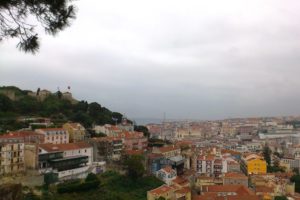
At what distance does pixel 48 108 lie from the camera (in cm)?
3766

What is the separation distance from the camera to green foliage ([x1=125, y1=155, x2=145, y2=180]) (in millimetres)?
25766

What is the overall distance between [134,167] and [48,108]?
14708 millimetres

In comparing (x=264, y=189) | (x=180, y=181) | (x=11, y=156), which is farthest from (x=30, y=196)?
(x=264, y=189)

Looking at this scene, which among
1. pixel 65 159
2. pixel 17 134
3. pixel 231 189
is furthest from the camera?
pixel 231 189

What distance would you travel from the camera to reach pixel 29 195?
19.3 meters

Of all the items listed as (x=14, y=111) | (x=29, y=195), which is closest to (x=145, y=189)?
(x=29, y=195)

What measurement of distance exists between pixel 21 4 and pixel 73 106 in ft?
114

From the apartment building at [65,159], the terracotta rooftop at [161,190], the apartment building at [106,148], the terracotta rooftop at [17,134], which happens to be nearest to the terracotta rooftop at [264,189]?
the terracotta rooftop at [161,190]

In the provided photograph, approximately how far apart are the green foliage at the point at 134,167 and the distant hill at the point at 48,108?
9225 millimetres

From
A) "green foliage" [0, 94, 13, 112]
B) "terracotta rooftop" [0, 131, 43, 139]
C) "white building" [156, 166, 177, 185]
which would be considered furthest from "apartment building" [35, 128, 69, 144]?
"white building" [156, 166, 177, 185]

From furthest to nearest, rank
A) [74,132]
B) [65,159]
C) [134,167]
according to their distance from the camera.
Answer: [74,132] → [134,167] → [65,159]

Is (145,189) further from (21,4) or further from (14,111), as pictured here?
(21,4)

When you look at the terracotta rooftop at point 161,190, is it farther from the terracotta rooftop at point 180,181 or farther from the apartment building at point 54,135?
the apartment building at point 54,135

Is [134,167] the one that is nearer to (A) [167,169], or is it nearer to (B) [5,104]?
(A) [167,169]
